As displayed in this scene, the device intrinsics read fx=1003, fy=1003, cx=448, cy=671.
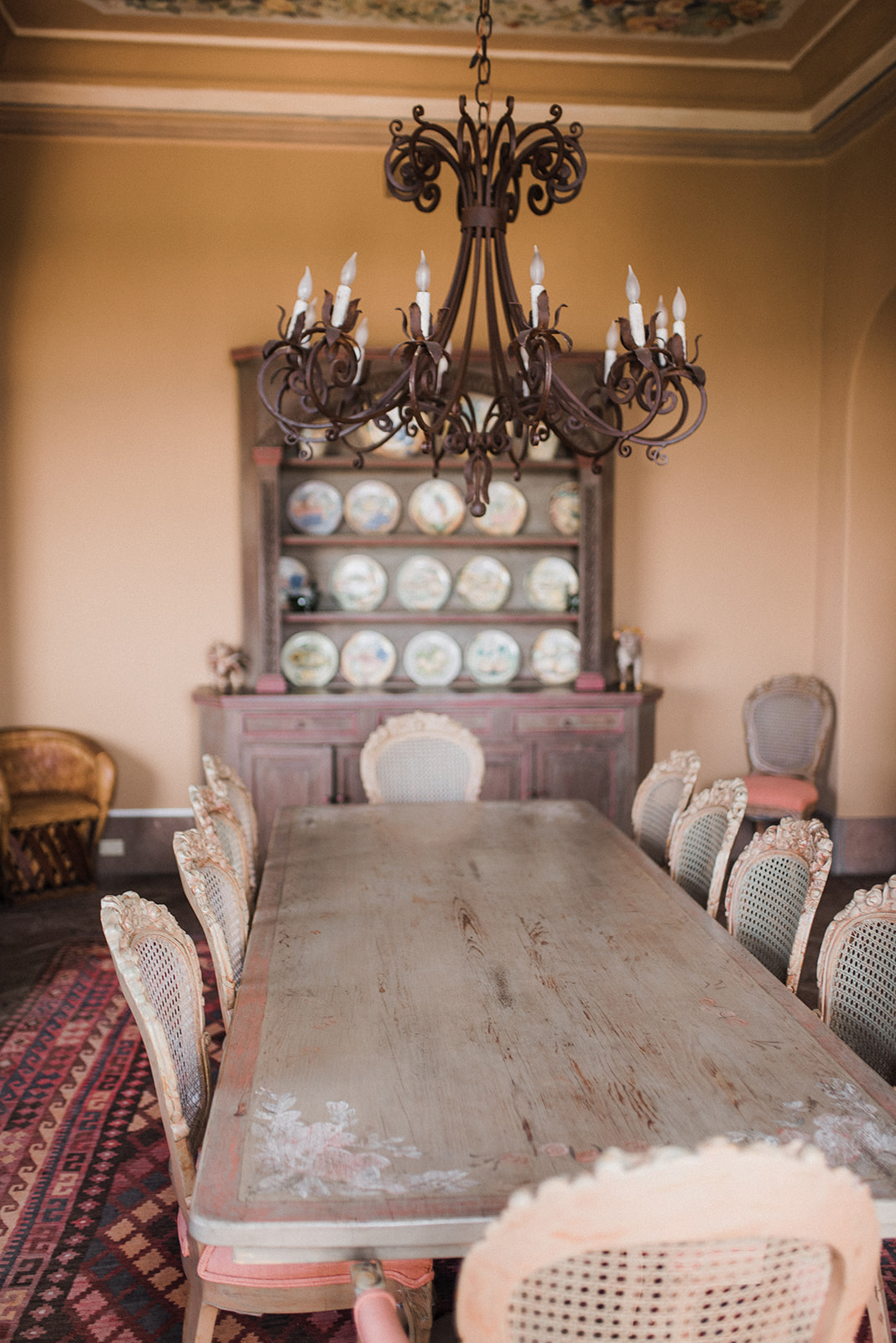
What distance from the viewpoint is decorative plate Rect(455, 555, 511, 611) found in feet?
16.7

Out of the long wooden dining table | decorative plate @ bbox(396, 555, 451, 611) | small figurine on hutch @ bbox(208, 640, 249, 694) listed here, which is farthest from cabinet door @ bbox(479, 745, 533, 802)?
the long wooden dining table

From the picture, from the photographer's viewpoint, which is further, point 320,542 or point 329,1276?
point 320,542

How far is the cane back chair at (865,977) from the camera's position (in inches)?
72.7

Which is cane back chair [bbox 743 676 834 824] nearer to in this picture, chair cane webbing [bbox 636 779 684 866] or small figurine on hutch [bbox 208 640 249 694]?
chair cane webbing [bbox 636 779 684 866]

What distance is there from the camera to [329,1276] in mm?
1549

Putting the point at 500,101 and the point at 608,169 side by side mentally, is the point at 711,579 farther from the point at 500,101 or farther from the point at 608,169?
the point at 500,101

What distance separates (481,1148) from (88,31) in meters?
5.07

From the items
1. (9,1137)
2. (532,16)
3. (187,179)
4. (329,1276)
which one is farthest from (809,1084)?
(187,179)

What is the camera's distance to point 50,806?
4641mm

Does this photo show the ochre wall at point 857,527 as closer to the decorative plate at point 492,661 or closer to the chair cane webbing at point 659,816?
the decorative plate at point 492,661

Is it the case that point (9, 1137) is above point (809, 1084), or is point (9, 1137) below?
below

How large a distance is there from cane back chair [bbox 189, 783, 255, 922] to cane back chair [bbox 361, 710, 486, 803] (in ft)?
3.08

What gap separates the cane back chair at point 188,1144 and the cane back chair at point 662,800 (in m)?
1.63

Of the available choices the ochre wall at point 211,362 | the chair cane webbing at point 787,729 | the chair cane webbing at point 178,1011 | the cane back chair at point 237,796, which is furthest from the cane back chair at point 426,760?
the chair cane webbing at point 787,729
